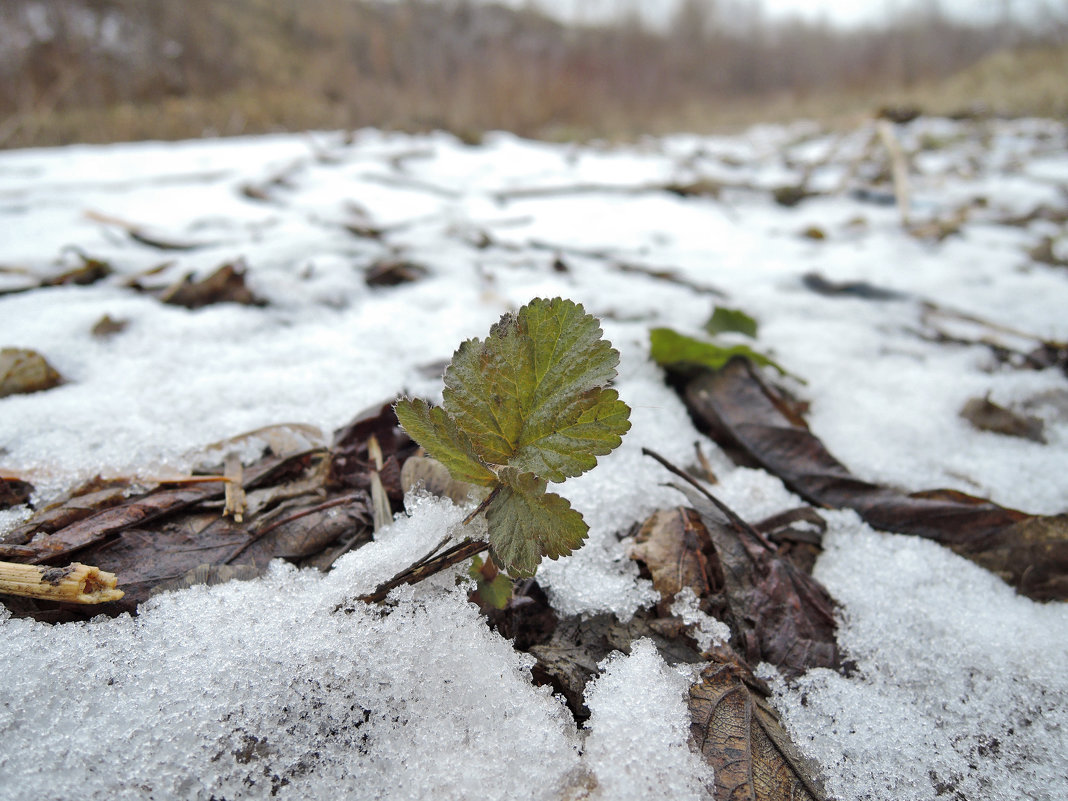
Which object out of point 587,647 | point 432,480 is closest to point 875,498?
point 587,647

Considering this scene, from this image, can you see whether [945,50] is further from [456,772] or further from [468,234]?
[456,772]

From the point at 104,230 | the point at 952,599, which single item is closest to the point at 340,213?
the point at 104,230

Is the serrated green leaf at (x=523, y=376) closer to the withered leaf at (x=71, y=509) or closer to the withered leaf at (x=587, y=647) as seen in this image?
the withered leaf at (x=587, y=647)

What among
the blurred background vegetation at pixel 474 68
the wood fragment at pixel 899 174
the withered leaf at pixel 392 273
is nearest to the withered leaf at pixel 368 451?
the withered leaf at pixel 392 273

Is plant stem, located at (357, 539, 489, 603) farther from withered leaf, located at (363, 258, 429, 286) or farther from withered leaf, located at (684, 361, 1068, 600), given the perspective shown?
withered leaf, located at (363, 258, 429, 286)

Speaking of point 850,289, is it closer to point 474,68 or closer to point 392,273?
point 392,273
